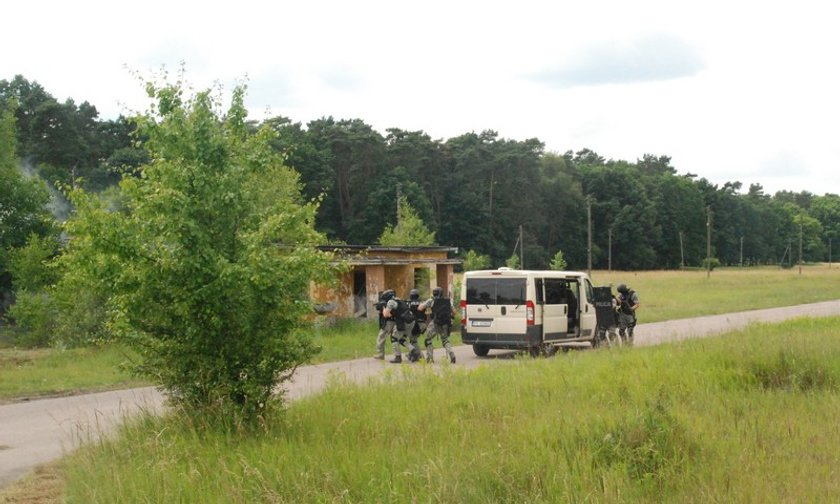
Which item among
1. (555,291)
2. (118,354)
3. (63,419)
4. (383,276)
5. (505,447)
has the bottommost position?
(63,419)

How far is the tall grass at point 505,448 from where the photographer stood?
6.24 metres

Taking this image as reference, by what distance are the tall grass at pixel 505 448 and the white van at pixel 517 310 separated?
6993 millimetres

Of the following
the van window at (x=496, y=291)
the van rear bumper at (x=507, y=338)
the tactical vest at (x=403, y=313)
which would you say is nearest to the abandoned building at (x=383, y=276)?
the tactical vest at (x=403, y=313)

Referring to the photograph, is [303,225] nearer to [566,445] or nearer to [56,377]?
[566,445]

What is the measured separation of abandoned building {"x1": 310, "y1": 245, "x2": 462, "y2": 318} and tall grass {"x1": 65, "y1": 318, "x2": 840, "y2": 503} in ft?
50.4

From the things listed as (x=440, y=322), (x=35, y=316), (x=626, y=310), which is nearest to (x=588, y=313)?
(x=626, y=310)

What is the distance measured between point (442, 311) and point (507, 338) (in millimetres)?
1500

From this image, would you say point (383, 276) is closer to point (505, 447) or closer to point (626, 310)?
point (626, 310)

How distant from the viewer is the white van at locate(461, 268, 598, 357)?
18.1 meters

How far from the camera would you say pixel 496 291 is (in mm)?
Answer: 18453

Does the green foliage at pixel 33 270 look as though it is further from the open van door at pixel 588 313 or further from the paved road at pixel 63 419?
the open van door at pixel 588 313

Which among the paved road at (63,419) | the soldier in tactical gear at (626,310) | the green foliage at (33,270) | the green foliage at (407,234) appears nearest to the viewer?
the paved road at (63,419)

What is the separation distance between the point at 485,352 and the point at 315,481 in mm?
13222

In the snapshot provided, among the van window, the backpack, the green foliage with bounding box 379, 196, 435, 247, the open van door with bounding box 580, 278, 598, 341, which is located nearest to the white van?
the van window
